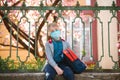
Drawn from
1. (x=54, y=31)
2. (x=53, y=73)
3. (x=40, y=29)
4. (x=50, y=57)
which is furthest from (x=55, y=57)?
(x=40, y=29)

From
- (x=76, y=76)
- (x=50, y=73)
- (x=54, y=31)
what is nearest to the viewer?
(x=50, y=73)

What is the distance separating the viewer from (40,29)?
979cm

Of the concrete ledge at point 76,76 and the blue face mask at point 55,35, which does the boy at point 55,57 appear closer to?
the blue face mask at point 55,35

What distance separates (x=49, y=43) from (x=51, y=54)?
168 mm

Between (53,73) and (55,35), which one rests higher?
(55,35)

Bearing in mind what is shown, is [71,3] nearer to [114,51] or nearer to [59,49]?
[114,51]

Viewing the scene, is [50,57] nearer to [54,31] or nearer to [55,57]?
[55,57]

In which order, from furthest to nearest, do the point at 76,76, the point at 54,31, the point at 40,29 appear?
the point at 40,29, the point at 76,76, the point at 54,31

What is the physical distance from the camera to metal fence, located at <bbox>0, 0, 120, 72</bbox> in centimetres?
562

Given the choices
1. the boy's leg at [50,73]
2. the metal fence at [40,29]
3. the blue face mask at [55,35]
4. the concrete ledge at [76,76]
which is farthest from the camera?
the metal fence at [40,29]

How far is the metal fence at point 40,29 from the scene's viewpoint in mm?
5621

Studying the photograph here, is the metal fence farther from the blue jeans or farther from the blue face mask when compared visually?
the blue jeans

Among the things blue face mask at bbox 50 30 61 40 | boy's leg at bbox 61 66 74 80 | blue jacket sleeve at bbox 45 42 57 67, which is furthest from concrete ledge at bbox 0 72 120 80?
blue face mask at bbox 50 30 61 40

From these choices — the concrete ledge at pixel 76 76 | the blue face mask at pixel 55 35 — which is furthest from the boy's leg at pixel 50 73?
the blue face mask at pixel 55 35
